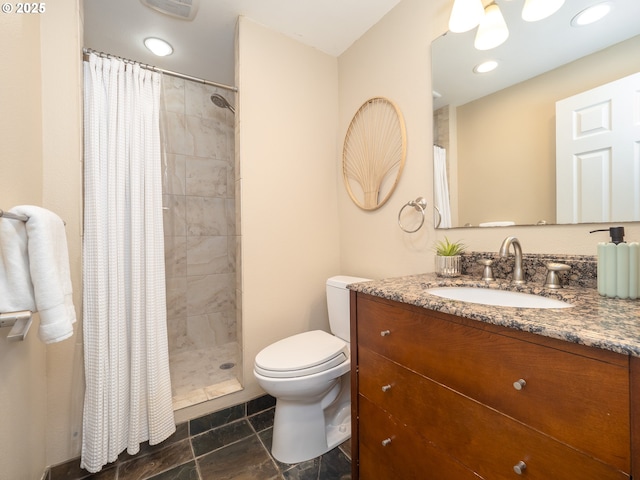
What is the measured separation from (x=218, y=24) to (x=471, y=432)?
233 cm

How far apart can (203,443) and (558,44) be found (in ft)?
7.82

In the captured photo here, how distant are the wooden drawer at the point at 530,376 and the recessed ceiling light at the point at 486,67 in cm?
114

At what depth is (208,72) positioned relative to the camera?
2.15 metres

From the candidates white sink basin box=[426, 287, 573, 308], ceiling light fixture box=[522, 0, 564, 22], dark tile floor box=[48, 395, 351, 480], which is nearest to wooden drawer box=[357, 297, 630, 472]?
white sink basin box=[426, 287, 573, 308]

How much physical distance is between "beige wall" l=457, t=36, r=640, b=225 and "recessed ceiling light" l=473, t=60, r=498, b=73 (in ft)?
0.41

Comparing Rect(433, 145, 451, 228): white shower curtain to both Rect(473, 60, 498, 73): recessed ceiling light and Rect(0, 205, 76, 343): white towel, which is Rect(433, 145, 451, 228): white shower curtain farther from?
Rect(0, 205, 76, 343): white towel

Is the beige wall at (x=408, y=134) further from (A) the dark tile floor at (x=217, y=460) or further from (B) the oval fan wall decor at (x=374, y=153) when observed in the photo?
(A) the dark tile floor at (x=217, y=460)

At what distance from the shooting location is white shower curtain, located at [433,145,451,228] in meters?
1.31

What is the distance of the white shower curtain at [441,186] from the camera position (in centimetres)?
131

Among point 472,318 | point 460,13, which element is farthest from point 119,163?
point 460,13

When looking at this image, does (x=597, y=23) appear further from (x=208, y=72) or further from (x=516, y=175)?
(x=208, y=72)

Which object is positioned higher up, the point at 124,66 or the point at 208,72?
the point at 208,72

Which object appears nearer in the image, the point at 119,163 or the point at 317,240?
the point at 119,163

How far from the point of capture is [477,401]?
0.66 m
